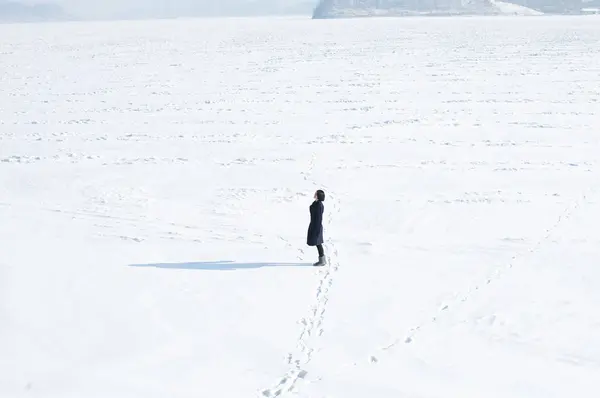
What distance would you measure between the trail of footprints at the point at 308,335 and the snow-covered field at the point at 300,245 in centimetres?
2

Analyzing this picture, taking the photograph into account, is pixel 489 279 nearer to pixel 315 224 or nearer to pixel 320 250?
pixel 320 250

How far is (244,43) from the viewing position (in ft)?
132

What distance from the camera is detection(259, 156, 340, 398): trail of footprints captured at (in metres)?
5.54

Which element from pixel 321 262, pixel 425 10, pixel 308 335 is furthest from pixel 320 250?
pixel 425 10

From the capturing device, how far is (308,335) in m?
6.45

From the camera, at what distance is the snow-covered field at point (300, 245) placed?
5.88m

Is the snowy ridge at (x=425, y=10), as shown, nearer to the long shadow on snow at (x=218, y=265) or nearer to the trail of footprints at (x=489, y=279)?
the trail of footprints at (x=489, y=279)

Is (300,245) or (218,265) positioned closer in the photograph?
(218,265)

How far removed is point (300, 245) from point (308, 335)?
2588 millimetres

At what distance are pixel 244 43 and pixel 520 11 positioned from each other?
3566 inches

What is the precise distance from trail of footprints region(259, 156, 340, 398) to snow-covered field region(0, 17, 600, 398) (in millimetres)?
20

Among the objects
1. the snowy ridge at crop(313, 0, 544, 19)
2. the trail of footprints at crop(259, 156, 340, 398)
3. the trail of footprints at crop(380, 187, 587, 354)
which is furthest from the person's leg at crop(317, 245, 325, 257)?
the snowy ridge at crop(313, 0, 544, 19)

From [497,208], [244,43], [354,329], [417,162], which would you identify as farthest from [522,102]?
[244,43]

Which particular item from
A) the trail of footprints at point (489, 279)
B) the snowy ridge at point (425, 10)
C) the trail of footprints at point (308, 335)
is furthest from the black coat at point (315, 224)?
the snowy ridge at point (425, 10)
